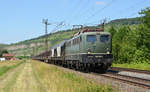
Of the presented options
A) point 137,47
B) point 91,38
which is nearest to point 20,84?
point 91,38

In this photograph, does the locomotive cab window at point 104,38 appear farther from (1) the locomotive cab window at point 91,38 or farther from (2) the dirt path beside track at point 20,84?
(2) the dirt path beside track at point 20,84

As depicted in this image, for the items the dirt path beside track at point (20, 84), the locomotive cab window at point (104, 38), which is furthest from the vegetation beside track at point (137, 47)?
the dirt path beside track at point (20, 84)

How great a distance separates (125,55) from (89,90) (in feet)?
146

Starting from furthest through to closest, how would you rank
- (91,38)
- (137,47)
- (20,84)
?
(137,47) < (91,38) < (20,84)

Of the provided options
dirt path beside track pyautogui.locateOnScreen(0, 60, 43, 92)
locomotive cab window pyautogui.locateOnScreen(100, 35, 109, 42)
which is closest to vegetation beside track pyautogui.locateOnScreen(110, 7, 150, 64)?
locomotive cab window pyautogui.locateOnScreen(100, 35, 109, 42)

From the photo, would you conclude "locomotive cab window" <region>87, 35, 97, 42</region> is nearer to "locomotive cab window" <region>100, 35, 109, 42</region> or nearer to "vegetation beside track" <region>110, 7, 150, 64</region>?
"locomotive cab window" <region>100, 35, 109, 42</region>

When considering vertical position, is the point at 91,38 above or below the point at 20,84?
above

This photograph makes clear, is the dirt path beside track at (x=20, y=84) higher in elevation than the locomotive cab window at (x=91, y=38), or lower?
lower

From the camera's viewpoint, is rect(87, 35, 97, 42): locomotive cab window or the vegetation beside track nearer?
rect(87, 35, 97, 42): locomotive cab window

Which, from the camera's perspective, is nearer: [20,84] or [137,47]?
[20,84]

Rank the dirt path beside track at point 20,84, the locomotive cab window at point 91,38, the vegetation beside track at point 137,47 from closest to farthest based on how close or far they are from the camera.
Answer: the dirt path beside track at point 20,84
the locomotive cab window at point 91,38
the vegetation beside track at point 137,47

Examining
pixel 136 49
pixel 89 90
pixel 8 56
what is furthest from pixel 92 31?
pixel 8 56

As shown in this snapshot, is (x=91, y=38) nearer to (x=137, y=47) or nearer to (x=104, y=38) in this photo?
(x=104, y=38)

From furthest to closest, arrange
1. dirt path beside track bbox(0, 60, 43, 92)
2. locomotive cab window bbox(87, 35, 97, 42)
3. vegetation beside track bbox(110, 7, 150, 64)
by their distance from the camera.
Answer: vegetation beside track bbox(110, 7, 150, 64) < locomotive cab window bbox(87, 35, 97, 42) < dirt path beside track bbox(0, 60, 43, 92)
